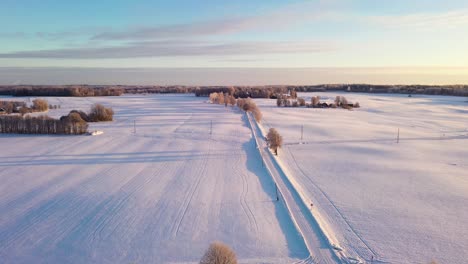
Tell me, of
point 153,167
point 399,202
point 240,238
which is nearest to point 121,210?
point 240,238

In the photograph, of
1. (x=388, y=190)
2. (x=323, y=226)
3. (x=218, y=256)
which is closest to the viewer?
(x=218, y=256)

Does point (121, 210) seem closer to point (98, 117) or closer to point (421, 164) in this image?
point (421, 164)

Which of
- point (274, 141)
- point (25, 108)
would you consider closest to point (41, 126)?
point (274, 141)

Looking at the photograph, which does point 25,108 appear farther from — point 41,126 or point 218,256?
point 218,256

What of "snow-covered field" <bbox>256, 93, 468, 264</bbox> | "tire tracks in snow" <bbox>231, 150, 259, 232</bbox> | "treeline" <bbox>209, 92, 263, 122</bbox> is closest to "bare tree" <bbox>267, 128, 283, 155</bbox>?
"snow-covered field" <bbox>256, 93, 468, 264</bbox>

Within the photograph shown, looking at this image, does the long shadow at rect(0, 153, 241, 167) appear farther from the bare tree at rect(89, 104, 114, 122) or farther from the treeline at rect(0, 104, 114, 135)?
the bare tree at rect(89, 104, 114, 122)
